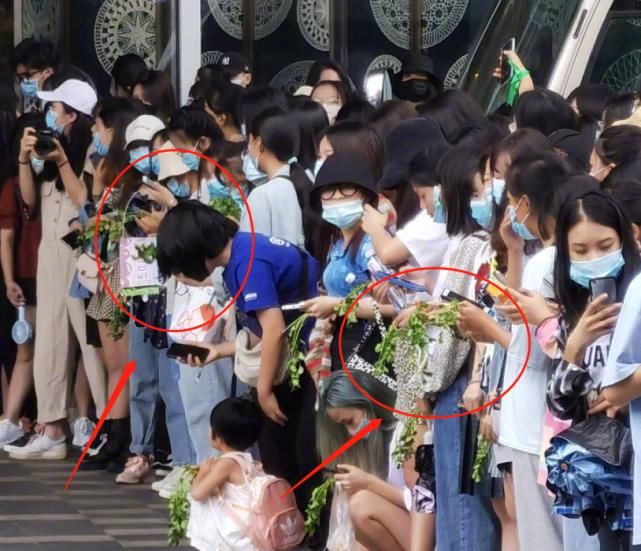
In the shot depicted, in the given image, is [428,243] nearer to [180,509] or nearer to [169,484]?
[180,509]

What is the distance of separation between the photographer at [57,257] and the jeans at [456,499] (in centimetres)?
402

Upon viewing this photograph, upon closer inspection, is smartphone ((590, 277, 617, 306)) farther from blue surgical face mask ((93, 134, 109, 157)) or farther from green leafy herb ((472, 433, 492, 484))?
blue surgical face mask ((93, 134, 109, 157))

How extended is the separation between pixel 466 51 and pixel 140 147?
691cm

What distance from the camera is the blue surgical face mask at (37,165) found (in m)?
10.2

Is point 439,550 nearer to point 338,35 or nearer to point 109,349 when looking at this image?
point 109,349

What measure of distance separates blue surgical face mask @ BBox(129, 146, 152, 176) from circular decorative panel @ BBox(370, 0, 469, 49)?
22.7ft

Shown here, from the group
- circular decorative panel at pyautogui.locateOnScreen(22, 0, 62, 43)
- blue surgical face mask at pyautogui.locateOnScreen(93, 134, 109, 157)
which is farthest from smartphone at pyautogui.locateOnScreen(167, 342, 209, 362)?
circular decorative panel at pyautogui.locateOnScreen(22, 0, 62, 43)

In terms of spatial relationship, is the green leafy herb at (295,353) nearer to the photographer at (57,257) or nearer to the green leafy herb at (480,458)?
the green leafy herb at (480,458)

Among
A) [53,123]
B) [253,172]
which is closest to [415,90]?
[53,123]

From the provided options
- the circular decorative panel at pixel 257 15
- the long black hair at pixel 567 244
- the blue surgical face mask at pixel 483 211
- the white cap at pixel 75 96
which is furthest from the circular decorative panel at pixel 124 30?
the long black hair at pixel 567 244

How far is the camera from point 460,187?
21.1 feet

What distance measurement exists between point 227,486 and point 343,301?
1009mm

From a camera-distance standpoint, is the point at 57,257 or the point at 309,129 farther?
the point at 57,257

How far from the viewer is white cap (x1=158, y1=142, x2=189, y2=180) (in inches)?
352
